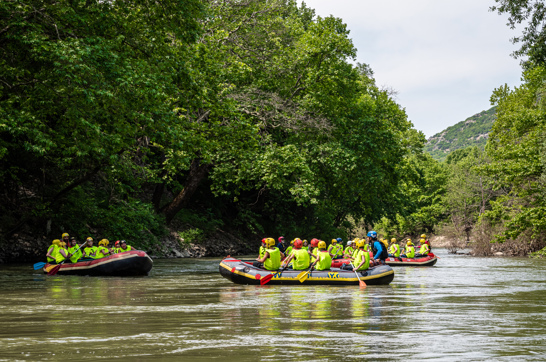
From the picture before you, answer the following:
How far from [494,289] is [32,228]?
17945 millimetres

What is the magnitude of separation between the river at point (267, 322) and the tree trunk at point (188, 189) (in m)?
15.4

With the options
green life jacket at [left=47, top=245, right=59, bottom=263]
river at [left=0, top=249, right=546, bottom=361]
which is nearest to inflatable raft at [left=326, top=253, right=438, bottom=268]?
river at [left=0, top=249, right=546, bottom=361]

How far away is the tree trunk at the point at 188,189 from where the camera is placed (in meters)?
32.0

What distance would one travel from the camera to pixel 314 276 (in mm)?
16812

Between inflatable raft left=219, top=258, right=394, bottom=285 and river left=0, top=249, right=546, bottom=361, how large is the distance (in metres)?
0.43

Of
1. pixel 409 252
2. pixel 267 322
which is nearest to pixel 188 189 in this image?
pixel 409 252

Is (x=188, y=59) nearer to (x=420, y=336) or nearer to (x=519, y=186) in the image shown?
(x=420, y=336)

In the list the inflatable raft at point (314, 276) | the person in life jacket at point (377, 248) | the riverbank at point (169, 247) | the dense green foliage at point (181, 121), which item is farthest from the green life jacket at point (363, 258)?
the riverbank at point (169, 247)

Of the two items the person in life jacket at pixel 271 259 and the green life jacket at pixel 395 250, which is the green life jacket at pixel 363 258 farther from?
the green life jacket at pixel 395 250

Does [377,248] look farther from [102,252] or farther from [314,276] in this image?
[102,252]

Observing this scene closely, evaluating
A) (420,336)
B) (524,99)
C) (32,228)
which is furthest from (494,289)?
(524,99)

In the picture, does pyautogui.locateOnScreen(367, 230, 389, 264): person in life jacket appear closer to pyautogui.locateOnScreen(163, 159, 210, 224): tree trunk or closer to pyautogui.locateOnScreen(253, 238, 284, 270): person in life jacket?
pyautogui.locateOnScreen(253, 238, 284, 270): person in life jacket

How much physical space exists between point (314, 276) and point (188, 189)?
16.5 metres

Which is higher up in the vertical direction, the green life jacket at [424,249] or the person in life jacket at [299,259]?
the person in life jacket at [299,259]
